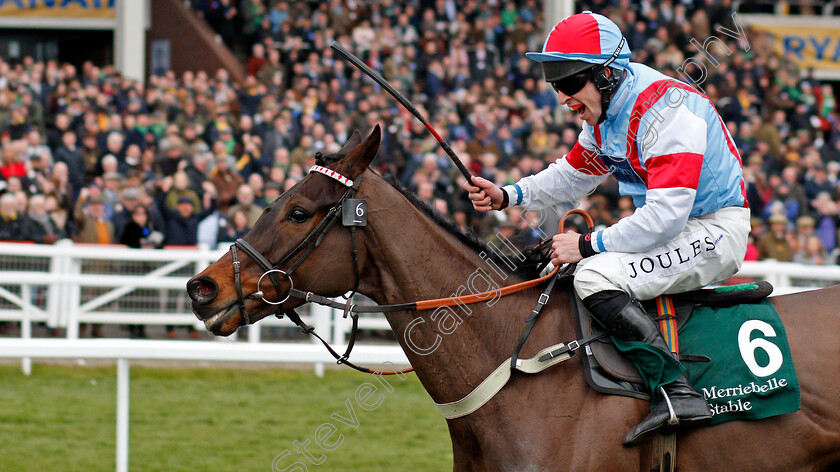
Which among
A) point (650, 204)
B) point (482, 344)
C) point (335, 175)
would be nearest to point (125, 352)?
point (335, 175)

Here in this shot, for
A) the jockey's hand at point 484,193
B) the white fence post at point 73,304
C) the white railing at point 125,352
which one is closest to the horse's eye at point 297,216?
the jockey's hand at point 484,193

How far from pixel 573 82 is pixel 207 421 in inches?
173

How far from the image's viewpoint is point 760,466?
3260 mm

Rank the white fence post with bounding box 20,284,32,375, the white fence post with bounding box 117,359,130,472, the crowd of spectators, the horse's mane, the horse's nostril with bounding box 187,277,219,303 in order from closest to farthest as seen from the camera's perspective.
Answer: the horse's nostril with bounding box 187,277,219,303
the horse's mane
the white fence post with bounding box 117,359,130,472
the white fence post with bounding box 20,284,32,375
the crowd of spectators

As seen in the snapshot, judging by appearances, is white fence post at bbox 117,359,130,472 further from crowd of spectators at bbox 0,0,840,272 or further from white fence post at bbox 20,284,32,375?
white fence post at bbox 20,284,32,375

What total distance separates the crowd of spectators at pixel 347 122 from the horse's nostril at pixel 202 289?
458cm

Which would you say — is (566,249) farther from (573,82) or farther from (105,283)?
(105,283)

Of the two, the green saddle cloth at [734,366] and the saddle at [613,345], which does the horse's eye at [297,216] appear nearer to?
the saddle at [613,345]

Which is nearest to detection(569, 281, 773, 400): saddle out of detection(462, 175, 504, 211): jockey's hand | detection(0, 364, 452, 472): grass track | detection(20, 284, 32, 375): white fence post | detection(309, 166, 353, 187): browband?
detection(462, 175, 504, 211): jockey's hand

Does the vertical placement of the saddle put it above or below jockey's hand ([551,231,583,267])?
below

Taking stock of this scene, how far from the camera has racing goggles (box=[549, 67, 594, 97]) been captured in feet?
11.0

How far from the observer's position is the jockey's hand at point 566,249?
3.35m

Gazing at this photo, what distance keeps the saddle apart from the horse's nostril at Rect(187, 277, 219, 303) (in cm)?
123

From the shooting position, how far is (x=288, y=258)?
324 centimetres
